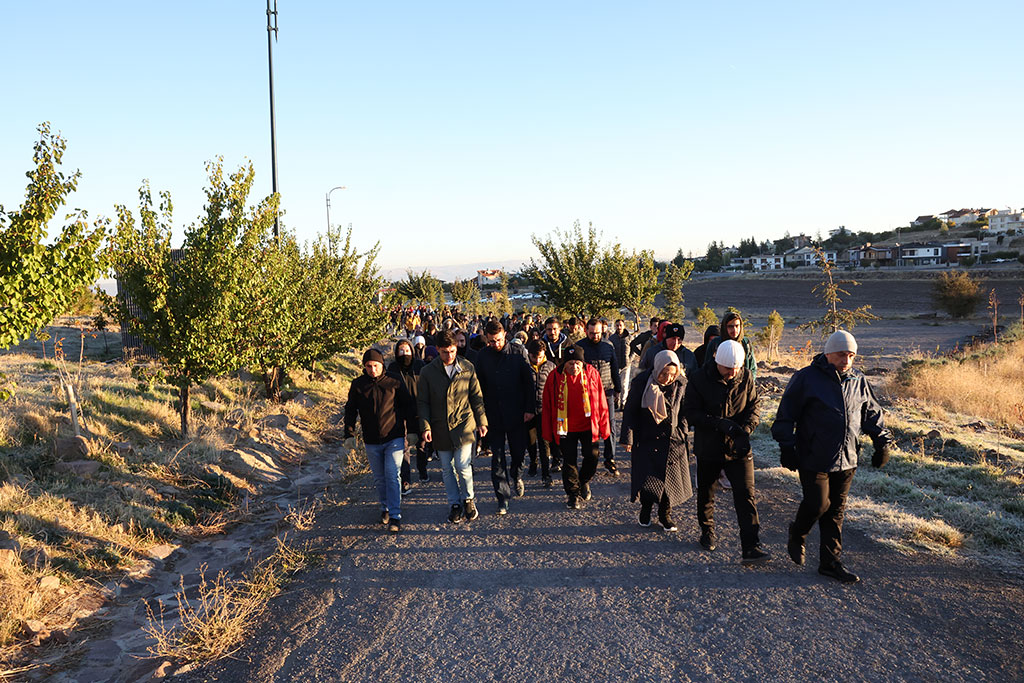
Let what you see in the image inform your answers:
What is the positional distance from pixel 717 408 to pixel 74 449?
25.8 feet

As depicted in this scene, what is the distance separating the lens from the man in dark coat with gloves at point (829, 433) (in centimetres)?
459

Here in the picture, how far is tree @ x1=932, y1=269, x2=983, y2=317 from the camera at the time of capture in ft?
126

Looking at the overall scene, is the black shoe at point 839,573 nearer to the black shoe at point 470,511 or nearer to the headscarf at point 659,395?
the headscarf at point 659,395

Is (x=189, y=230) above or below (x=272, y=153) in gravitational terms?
below

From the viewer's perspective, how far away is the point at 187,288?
8812 millimetres

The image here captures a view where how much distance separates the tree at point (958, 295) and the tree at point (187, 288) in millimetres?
43895

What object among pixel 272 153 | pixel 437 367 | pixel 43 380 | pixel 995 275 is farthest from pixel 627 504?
pixel 995 275

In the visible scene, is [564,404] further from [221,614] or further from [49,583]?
[49,583]

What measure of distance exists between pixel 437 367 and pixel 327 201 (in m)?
28.8

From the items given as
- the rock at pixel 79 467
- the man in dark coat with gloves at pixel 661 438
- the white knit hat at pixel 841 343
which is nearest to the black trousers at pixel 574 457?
the man in dark coat with gloves at pixel 661 438

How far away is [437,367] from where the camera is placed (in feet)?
20.7

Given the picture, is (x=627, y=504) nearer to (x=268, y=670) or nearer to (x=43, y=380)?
(x=268, y=670)

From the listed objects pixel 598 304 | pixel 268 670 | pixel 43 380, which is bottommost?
pixel 268 670

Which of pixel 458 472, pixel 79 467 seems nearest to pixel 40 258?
pixel 79 467
